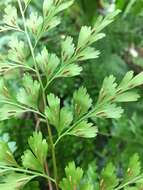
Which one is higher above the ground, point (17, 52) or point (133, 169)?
point (17, 52)

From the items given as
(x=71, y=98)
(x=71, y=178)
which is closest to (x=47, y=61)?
(x=71, y=178)

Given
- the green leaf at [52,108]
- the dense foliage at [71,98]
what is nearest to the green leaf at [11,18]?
the dense foliage at [71,98]

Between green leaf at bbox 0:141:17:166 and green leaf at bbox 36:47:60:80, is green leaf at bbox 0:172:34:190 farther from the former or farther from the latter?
green leaf at bbox 36:47:60:80

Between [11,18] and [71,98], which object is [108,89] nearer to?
[11,18]

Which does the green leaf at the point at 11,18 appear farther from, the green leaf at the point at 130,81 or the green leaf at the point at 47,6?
the green leaf at the point at 130,81

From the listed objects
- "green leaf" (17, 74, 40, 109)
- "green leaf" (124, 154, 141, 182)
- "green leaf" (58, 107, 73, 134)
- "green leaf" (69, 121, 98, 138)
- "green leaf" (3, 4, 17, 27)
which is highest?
"green leaf" (3, 4, 17, 27)

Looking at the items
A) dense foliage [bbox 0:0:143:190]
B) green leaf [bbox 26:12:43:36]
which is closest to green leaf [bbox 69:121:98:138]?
dense foliage [bbox 0:0:143:190]

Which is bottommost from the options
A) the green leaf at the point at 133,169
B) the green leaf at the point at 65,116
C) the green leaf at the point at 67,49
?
the green leaf at the point at 133,169
